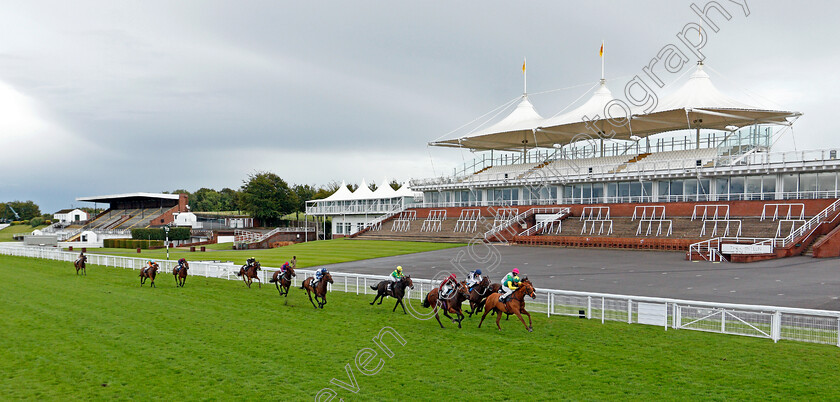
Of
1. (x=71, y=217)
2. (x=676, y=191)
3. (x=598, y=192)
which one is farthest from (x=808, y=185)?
(x=71, y=217)

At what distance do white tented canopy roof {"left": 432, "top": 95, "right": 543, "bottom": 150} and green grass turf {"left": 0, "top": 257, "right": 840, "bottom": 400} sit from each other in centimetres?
4893

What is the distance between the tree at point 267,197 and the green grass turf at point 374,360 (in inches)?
2509

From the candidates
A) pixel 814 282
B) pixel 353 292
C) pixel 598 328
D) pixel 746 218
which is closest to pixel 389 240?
pixel 746 218

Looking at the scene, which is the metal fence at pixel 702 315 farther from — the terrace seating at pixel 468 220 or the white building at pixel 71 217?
the white building at pixel 71 217

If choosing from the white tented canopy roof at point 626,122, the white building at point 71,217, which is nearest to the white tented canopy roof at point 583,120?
the white tented canopy roof at point 626,122

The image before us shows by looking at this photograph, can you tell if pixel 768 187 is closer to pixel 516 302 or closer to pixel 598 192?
pixel 598 192

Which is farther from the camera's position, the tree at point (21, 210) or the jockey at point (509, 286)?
the tree at point (21, 210)

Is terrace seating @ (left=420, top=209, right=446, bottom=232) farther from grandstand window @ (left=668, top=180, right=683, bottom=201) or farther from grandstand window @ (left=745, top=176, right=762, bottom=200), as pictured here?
grandstand window @ (left=745, top=176, right=762, bottom=200)

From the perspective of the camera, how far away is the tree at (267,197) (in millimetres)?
77562

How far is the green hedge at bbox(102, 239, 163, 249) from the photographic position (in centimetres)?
5931

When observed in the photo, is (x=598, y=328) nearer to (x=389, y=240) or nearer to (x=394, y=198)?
(x=389, y=240)

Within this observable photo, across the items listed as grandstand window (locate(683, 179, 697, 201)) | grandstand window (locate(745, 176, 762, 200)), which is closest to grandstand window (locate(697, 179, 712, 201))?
grandstand window (locate(683, 179, 697, 201))

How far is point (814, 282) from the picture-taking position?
64.7ft

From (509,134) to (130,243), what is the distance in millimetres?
43840
